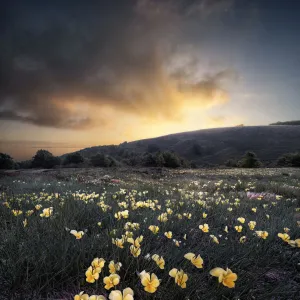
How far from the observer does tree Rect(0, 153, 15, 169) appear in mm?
30812

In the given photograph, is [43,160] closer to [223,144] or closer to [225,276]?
[225,276]

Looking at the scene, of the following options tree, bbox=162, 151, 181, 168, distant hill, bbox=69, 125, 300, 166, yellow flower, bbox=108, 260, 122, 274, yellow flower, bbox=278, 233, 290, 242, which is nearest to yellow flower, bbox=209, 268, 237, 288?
yellow flower, bbox=108, 260, 122, 274

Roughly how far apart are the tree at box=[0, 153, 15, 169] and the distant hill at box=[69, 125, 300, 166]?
118 ft

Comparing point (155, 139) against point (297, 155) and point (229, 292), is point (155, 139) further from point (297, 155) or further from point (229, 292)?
point (229, 292)

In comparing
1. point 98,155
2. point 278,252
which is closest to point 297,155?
point 98,155

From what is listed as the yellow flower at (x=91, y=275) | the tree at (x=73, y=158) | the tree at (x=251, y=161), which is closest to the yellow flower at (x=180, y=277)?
the yellow flower at (x=91, y=275)

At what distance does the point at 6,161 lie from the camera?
31266 millimetres

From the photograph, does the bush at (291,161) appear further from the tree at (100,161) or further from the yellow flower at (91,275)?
the yellow flower at (91,275)

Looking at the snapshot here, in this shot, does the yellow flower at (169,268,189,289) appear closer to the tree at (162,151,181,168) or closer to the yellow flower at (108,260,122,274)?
the yellow flower at (108,260,122,274)

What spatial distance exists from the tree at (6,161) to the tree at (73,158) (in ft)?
27.7

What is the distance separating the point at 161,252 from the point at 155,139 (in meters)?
100

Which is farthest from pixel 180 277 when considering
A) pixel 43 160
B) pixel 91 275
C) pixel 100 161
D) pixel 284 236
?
pixel 43 160

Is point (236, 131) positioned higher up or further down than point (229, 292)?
higher up

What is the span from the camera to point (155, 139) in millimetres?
102562
